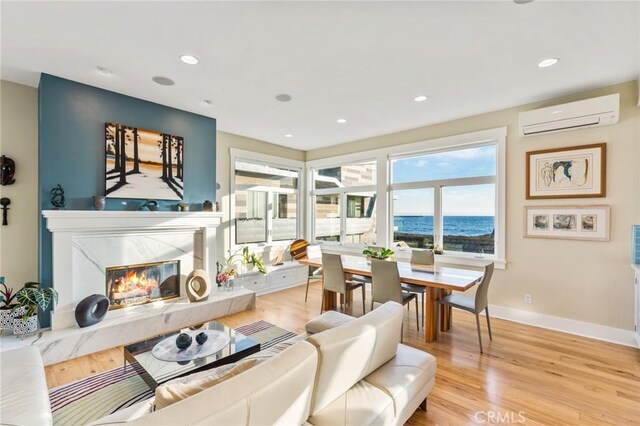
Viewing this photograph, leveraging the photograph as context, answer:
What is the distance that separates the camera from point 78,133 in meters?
3.24

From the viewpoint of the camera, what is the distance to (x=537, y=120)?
11.5 feet

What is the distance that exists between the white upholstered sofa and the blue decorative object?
214 cm

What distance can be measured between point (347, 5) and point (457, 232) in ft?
11.8

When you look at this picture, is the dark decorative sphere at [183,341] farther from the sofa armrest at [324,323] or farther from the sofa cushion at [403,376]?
the sofa cushion at [403,376]

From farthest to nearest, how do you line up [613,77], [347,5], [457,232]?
[457,232], [613,77], [347,5]

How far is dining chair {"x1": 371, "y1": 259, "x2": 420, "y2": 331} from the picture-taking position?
10.9ft

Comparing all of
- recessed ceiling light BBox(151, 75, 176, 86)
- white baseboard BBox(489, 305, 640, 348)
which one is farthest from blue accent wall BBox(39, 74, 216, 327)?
white baseboard BBox(489, 305, 640, 348)

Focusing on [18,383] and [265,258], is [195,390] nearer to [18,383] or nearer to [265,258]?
[18,383]

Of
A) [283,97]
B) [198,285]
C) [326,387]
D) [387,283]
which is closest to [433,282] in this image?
[387,283]

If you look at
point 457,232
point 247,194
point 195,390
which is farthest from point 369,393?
point 247,194

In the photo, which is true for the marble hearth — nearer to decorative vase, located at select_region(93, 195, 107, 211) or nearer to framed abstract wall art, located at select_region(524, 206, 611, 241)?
decorative vase, located at select_region(93, 195, 107, 211)

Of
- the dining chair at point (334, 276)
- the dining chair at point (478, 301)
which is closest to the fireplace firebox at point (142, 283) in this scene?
Result: the dining chair at point (334, 276)

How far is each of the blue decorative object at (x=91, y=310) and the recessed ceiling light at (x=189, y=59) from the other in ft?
8.58

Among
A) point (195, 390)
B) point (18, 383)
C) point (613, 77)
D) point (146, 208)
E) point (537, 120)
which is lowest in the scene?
point (18, 383)
